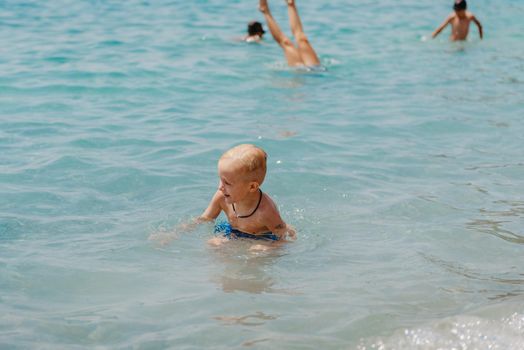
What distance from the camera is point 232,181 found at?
4602mm

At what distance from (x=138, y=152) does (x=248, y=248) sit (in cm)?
249

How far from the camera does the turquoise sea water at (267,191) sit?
12.4ft

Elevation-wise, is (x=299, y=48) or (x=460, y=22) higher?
(x=299, y=48)

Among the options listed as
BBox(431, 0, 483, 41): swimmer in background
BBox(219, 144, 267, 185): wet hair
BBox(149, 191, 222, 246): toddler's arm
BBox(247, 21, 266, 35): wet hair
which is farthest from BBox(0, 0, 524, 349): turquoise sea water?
BBox(431, 0, 483, 41): swimmer in background

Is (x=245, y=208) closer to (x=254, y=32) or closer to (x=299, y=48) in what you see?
(x=299, y=48)

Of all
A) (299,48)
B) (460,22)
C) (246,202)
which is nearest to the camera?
(246,202)

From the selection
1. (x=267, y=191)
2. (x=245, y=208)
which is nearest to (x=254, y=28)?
(x=267, y=191)

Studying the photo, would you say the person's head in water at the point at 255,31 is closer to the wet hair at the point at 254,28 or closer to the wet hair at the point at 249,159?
the wet hair at the point at 254,28

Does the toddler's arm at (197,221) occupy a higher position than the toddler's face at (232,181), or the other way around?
the toddler's face at (232,181)

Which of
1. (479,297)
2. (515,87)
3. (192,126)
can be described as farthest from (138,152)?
(515,87)

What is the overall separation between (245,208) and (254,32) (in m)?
8.62

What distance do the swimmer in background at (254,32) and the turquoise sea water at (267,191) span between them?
A: 0.60m

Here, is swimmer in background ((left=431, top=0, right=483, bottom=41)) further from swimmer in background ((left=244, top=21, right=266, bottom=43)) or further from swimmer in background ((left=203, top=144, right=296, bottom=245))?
swimmer in background ((left=203, top=144, right=296, bottom=245))

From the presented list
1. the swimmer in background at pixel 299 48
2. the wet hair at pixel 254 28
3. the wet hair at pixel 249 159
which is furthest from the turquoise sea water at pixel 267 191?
the wet hair at pixel 254 28
